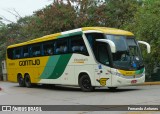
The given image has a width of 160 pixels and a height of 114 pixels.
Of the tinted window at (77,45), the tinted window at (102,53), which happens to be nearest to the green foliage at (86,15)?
the tinted window at (77,45)

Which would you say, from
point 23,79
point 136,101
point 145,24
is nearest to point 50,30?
point 23,79

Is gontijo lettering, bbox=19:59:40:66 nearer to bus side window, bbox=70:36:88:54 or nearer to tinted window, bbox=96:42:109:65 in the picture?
bus side window, bbox=70:36:88:54

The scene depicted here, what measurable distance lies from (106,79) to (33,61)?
848cm

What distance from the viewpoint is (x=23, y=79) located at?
28.4 m

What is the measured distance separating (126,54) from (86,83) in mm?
2779

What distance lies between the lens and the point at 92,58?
19.5 metres

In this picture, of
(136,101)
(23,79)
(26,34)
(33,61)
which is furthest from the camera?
(26,34)

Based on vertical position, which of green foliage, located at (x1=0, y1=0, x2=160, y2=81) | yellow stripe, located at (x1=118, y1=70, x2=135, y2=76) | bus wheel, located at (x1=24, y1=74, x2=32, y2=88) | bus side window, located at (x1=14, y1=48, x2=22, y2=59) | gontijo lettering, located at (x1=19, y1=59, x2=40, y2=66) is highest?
green foliage, located at (x1=0, y1=0, x2=160, y2=81)

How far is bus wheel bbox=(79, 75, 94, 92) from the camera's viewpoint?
2005 cm

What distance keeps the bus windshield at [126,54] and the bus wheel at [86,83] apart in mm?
2145

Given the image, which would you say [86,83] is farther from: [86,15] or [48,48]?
[86,15]

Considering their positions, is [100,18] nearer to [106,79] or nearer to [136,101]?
[106,79]

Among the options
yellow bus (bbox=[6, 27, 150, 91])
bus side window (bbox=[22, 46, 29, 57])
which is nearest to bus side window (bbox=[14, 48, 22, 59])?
bus side window (bbox=[22, 46, 29, 57])

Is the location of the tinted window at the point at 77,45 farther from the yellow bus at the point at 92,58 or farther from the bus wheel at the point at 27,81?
the bus wheel at the point at 27,81
